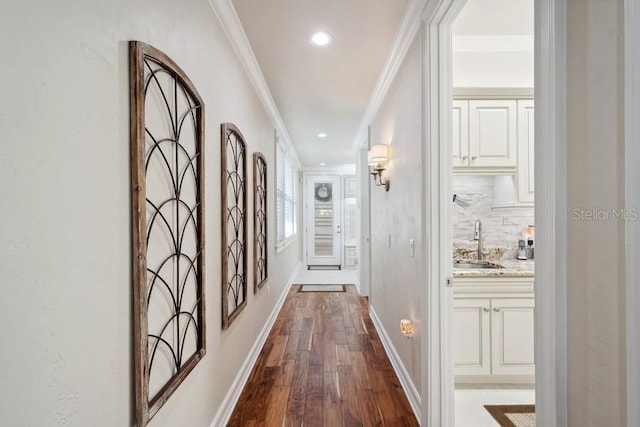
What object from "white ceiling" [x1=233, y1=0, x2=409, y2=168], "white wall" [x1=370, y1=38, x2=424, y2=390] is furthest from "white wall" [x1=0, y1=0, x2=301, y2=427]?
"white wall" [x1=370, y1=38, x2=424, y2=390]

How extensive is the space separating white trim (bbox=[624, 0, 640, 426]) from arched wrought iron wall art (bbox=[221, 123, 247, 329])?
180 centimetres

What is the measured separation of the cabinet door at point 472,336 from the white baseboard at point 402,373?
0.39 metres

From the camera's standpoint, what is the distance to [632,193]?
2.05 feet

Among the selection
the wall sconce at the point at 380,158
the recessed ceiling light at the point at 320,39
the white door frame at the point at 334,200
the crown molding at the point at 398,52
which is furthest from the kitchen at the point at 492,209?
the white door frame at the point at 334,200

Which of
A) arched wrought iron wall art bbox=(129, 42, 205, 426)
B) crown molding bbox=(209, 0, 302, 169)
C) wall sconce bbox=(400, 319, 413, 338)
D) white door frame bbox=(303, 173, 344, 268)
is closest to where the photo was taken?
arched wrought iron wall art bbox=(129, 42, 205, 426)

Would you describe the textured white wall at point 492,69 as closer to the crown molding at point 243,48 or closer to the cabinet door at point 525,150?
the cabinet door at point 525,150

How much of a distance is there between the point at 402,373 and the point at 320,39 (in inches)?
101

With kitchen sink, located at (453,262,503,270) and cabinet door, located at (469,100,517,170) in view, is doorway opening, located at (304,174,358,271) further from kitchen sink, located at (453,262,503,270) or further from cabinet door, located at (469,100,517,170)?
→ cabinet door, located at (469,100,517,170)

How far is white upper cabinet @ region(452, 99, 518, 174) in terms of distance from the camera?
103 inches

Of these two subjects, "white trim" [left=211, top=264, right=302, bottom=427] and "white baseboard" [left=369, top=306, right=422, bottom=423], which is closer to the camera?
"white trim" [left=211, top=264, right=302, bottom=427]

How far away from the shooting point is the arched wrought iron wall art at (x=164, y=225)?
1.04m

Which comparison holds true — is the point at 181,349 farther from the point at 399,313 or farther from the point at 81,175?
the point at 399,313

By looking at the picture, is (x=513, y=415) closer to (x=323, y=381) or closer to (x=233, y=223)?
(x=323, y=381)

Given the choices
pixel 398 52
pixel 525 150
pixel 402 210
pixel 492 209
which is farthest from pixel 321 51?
pixel 492 209
